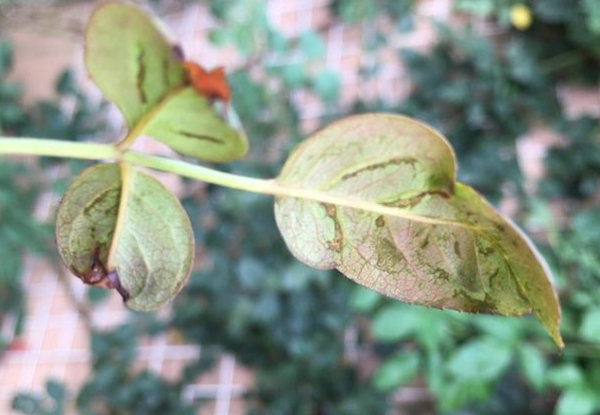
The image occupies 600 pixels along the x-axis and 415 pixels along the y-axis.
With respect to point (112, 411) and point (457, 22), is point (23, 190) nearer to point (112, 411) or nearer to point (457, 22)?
point (112, 411)

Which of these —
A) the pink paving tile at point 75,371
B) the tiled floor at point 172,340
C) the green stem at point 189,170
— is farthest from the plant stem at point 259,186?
the pink paving tile at point 75,371

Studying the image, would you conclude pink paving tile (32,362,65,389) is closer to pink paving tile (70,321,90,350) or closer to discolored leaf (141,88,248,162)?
pink paving tile (70,321,90,350)

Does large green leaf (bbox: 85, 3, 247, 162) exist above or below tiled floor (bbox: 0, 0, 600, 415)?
above

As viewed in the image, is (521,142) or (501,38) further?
(501,38)

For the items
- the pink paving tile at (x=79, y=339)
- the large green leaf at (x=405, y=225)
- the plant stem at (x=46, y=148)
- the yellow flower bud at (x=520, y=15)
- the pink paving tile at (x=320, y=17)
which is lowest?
the pink paving tile at (x=79, y=339)

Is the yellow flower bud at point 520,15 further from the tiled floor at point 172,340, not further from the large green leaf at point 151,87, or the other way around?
the large green leaf at point 151,87

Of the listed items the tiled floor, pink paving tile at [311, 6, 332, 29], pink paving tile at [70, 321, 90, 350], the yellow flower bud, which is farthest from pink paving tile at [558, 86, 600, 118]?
pink paving tile at [70, 321, 90, 350]

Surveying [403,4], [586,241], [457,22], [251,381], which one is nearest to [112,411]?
[251,381]
